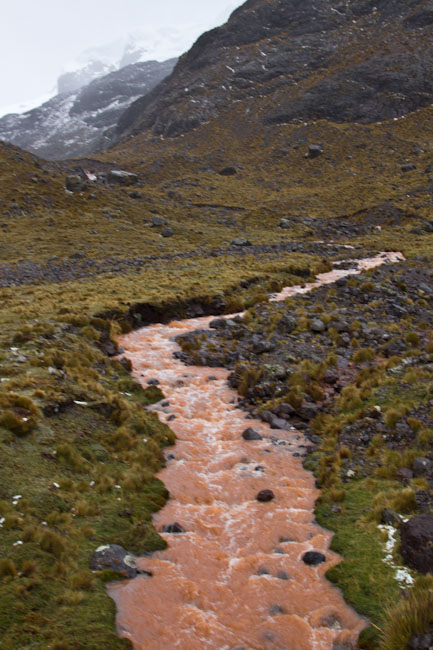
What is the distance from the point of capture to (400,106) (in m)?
108

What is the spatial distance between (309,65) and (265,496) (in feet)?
458

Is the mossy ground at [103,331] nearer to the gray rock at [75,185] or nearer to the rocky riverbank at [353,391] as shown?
the rocky riverbank at [353,391]

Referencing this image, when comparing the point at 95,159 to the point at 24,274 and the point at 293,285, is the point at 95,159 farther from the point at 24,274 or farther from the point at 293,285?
the point at 293,285

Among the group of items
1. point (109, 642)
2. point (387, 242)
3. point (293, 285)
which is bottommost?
point (387, 242)

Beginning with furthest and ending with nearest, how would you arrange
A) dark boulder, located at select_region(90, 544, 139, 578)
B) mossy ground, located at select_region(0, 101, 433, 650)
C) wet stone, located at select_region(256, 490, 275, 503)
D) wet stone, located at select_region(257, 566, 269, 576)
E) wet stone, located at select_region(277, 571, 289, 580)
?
wet stone, located at select_region(256, 490, 275, 503) → wet stone, located at select_region(257, 566, 269, 576) → wet stone, located at select_region(277, 571, 289, 580) → dark boulder, located at select_region(90, 544, 139, 578) → mossy ground, located at select_region(0, 101, 433, 650)

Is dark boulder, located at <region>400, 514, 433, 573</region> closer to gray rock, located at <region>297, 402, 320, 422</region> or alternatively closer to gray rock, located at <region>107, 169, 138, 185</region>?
gray rock, located at <region>297, 402, 320, 422</region>

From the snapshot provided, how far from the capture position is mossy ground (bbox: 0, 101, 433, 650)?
339 inches

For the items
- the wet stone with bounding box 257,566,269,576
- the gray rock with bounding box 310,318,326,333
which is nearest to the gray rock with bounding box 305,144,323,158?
the gray rock with bounding box 310,318,326,333

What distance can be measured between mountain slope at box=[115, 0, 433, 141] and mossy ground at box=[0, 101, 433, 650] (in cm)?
2598

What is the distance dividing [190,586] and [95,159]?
386 ft

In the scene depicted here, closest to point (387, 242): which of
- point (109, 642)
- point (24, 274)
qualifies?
point (24, 274)

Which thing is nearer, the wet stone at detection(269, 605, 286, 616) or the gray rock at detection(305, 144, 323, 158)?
the wet stone at detection(269, 605, 286, 616)

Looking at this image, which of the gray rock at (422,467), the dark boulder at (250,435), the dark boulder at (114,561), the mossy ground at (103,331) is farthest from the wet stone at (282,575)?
the dark boulder at (250,435)

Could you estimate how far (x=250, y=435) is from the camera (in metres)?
15.0
